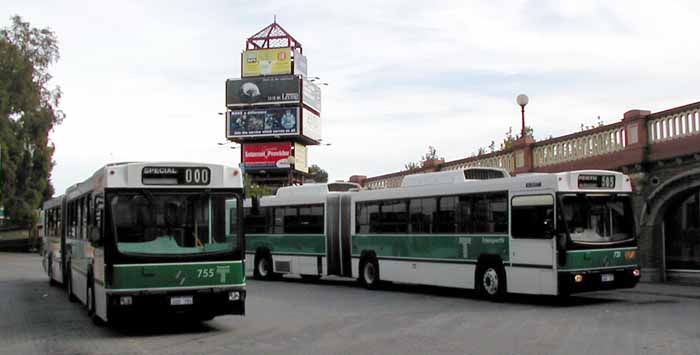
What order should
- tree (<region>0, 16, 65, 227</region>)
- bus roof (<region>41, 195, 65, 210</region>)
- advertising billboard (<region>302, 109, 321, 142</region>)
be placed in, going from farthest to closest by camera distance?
advertising billboard (<region>302, 109, 321, 142</region>), tree (<region>0, 16, 65, 227</region>), bus roof (<region>41, 195, 65, 210</region>)

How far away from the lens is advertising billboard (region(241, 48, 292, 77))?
88.9m

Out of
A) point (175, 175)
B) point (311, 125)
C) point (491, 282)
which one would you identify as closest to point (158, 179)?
point (175, 175)

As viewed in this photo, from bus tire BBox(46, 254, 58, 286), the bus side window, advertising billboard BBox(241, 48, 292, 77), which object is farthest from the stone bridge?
advertising billboard BBox(241, 48, 292, 77)

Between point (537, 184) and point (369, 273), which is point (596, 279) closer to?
point (537, 184)

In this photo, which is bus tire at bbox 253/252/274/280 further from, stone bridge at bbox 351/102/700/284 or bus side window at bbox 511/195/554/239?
bus side window at bbox 511/195/554/239

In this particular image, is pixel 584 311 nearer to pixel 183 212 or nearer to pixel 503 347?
pixel 503 347

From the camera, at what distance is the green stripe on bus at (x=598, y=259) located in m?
16.9

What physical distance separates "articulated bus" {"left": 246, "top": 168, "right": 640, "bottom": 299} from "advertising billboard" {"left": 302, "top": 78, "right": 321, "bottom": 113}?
2644 inches

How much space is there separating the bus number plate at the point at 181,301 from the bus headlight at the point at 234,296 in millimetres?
610

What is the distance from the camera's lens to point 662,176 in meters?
22.9

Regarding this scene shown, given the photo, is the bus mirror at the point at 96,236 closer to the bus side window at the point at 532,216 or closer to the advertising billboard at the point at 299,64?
the bus side window at the point at 532,216

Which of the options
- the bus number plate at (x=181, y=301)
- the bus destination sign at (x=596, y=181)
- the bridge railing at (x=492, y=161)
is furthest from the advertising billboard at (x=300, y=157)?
the bus number plate at (x=181, y=301)

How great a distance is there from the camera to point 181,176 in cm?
1309

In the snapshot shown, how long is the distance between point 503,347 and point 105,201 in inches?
240
